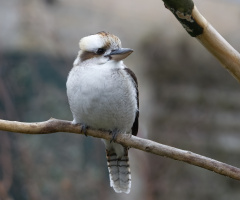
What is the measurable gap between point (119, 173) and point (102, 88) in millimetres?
656

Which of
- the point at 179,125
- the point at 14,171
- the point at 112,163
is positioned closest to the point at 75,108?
the point at 112,163

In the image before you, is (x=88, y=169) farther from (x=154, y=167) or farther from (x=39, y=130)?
(x=39, y=130)

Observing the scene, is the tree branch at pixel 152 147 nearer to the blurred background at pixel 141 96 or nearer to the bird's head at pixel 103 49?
the bird's head at pixel 103 49

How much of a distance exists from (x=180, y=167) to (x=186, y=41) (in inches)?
45.1

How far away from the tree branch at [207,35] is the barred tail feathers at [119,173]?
161 centimetres

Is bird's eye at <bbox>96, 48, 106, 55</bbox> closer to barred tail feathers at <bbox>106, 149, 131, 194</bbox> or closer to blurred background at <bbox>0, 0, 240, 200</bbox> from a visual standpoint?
barred tail feathers at <bbox>106, 149, 131, 194</bbox>

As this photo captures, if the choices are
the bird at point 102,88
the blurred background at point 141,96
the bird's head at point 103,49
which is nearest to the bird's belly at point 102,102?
the bird at point 102,88

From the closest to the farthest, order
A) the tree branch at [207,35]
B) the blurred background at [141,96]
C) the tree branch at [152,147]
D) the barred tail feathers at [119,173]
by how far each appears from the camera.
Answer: the tree branch at [207,35] → the tree branch at [152,147] → the barred tail feathers at [119,173] → the blurred background at [141,96]

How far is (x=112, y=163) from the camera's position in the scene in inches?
126

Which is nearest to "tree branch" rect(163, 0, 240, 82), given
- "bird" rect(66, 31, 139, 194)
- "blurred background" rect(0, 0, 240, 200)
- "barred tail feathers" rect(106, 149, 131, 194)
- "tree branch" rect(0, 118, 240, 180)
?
"tree branch" rect(0, 118, 240, 180)

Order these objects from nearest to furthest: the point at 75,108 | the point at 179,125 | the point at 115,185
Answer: the point at 75,108
the point at 115,185
the point at 179,125

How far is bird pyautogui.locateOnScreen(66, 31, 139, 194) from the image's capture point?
2.68 meters

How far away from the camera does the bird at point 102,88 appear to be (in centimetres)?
268

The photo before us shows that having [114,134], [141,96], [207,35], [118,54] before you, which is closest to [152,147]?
[207,35]
